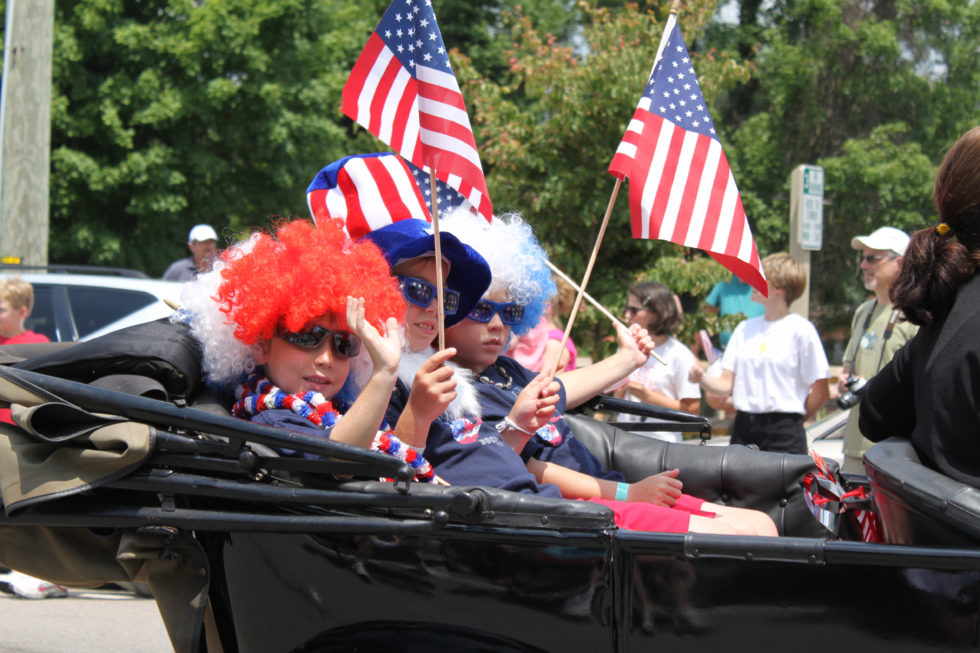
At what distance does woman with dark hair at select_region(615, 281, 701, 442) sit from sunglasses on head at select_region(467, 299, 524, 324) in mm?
2134

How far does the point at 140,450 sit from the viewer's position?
2.11 m

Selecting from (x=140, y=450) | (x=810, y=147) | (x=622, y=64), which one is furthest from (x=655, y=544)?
(x=810, y=147)

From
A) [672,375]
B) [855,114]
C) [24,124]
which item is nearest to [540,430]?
[672,375]

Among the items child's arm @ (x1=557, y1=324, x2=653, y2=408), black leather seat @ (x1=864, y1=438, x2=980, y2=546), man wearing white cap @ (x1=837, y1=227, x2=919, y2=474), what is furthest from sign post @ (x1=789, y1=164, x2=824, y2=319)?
black leather seat @ (x1=864, y1=438, x2=980, y2=546)

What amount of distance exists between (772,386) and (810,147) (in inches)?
523

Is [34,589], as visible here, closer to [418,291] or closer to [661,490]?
[418,291]

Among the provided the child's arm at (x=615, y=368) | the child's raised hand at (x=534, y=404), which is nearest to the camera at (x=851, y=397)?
the child's arm at (x=615, y=368)

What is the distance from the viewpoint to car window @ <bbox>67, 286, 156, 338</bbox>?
6.82 meters

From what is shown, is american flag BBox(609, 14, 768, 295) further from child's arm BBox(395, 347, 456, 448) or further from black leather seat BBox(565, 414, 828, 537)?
child's arm BBox(395, 347, 456, 448)

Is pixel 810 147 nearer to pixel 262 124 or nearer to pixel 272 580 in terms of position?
pixel 262 124

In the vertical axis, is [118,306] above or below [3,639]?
above

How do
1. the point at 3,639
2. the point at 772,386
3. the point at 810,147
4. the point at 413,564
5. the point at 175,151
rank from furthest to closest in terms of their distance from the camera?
the point at 810,147, the point at 175,151, the point at 772,386, the point at 3,639, the point at 413,564

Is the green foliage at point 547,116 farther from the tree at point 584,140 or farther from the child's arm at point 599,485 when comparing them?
the child's arm at point 599,485

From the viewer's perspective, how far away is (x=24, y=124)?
814 centimetres
